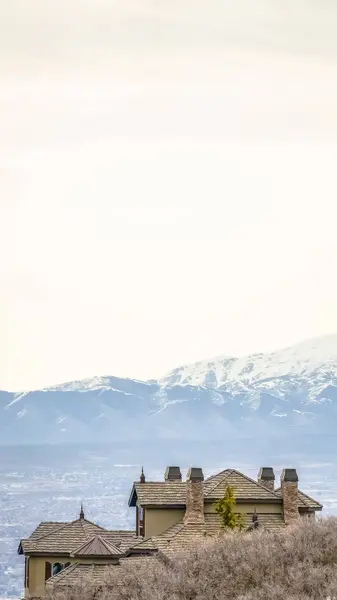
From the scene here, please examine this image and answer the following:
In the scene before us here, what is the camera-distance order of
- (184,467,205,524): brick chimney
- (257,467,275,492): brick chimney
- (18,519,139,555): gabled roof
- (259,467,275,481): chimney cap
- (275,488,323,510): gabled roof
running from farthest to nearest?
(259,467,275,481): chimney cap
(257,467,275,492): brick chimney
(275,488,323,510): gabled roof
(18,519,139,555): gabled roof
(184,467,205,524): brick chimney

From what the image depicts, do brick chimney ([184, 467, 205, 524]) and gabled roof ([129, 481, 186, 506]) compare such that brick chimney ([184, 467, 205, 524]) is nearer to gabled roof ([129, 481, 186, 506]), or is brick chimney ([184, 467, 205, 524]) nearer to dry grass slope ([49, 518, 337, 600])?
gabled roof ([129, 481, 186, 506])

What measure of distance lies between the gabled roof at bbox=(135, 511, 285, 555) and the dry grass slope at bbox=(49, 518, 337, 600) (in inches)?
108

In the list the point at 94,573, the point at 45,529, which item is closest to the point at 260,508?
the point at 94,573

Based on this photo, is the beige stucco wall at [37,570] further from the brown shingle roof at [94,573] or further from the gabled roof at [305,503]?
the gabled roof at [305,503]

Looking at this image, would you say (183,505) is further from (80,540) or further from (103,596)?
(103,596)

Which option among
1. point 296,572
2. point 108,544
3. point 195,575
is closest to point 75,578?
point 108,544

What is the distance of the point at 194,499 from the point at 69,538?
240 inches

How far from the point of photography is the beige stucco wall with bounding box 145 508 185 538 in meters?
60.4

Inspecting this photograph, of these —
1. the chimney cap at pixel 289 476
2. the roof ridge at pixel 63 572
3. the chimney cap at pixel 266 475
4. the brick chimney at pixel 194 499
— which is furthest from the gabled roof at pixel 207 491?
the chimney cap at pixel 266 475

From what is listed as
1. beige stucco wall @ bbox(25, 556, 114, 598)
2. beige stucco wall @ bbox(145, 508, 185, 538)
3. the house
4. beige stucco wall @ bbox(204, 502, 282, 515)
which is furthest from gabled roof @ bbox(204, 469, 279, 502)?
beige stucco wall @ bbox(25, 556, 114, 598)

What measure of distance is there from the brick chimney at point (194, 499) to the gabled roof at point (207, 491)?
656mm

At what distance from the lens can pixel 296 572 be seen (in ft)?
159

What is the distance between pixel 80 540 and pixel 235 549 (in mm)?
11855

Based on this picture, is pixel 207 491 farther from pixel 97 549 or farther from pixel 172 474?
pixel 172 474
